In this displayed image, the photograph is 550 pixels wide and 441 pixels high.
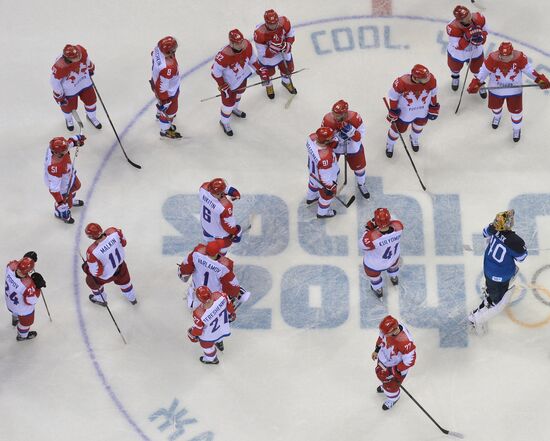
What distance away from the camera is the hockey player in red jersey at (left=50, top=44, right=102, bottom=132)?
13.3 metres

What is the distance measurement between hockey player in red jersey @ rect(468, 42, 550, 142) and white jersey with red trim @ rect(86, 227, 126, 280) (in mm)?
4283

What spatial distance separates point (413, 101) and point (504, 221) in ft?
6.12

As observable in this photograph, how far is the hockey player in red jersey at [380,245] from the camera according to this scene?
→ 39.7 feet

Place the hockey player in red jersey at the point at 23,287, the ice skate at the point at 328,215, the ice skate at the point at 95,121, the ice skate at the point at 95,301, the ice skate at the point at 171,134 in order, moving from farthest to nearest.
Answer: the ice skate at the point at 95,121
the ice skate at the point at 171,134
the ice skate at the point at 328,215
the ice skate at the point at 95,301
the hockey player in red jersey at the point at 23,287

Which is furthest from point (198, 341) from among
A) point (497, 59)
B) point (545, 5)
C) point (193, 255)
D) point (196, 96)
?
point (545, 5)

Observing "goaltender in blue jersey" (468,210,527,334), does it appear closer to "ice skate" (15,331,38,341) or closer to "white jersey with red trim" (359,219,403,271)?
"white jersey with red trim" (359,219,403,271)

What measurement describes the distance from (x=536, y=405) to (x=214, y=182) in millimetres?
3883

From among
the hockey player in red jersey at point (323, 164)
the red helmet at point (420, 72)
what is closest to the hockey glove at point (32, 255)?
the hockey player in red jersey at point (323, 164)

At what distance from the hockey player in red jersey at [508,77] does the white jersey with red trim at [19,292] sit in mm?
5217

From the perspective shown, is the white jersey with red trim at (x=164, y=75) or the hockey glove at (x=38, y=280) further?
the white jersey with red trim at (x=164, y=75)

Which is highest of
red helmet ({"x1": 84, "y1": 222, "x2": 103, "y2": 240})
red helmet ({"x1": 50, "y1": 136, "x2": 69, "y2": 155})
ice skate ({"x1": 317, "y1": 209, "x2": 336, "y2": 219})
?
red helmet ({"x1": 50, "y1": 136, "x2": 69, "y2": 155})

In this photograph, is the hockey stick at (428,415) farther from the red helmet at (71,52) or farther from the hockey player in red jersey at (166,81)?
the red helmet at (71,52)

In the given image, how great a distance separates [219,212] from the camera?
12453mm

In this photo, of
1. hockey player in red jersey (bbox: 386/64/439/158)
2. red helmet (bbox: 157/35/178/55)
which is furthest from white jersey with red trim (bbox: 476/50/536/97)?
→ red helmet (bbox: 157/35/178/55)
